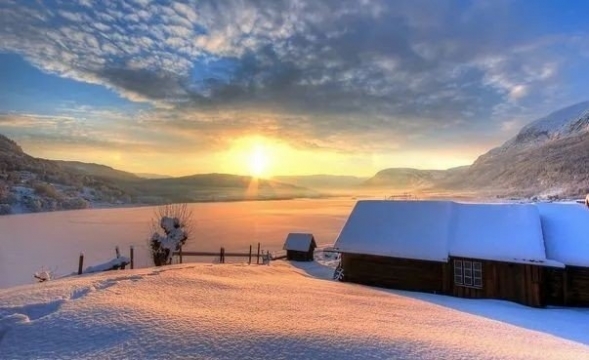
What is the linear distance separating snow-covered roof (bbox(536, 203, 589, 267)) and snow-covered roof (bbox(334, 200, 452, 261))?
461cm

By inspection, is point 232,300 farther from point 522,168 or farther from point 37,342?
point 522,168

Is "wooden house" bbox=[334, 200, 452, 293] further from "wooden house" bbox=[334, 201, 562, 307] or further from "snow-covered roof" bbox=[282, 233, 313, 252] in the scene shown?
"snow-covered roof" bbox=[282, 233, 313, 252]

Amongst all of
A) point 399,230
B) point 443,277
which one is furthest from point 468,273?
point 399,230

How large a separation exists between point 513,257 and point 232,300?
13.2 meters

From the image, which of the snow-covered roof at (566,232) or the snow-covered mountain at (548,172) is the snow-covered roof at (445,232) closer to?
the snow-covered roof at (566,232)

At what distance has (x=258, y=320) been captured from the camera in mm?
7359

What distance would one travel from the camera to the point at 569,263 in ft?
51.0

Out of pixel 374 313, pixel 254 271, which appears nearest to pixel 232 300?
pixel 374 313

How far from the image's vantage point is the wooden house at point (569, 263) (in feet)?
51.0

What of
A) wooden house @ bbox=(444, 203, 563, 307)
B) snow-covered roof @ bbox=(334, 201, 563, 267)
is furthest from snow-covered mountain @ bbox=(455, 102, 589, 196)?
wooden house @ bbox=(444, 203, 563, 307)

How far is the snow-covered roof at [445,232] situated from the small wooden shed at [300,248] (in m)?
11.7

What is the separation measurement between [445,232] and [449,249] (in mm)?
1227

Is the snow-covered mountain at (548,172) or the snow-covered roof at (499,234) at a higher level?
the snow-covered mountain at (548,172)

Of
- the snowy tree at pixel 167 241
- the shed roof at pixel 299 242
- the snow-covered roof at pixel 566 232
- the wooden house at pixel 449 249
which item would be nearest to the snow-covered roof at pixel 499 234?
the wooden house at pixel 449 249
